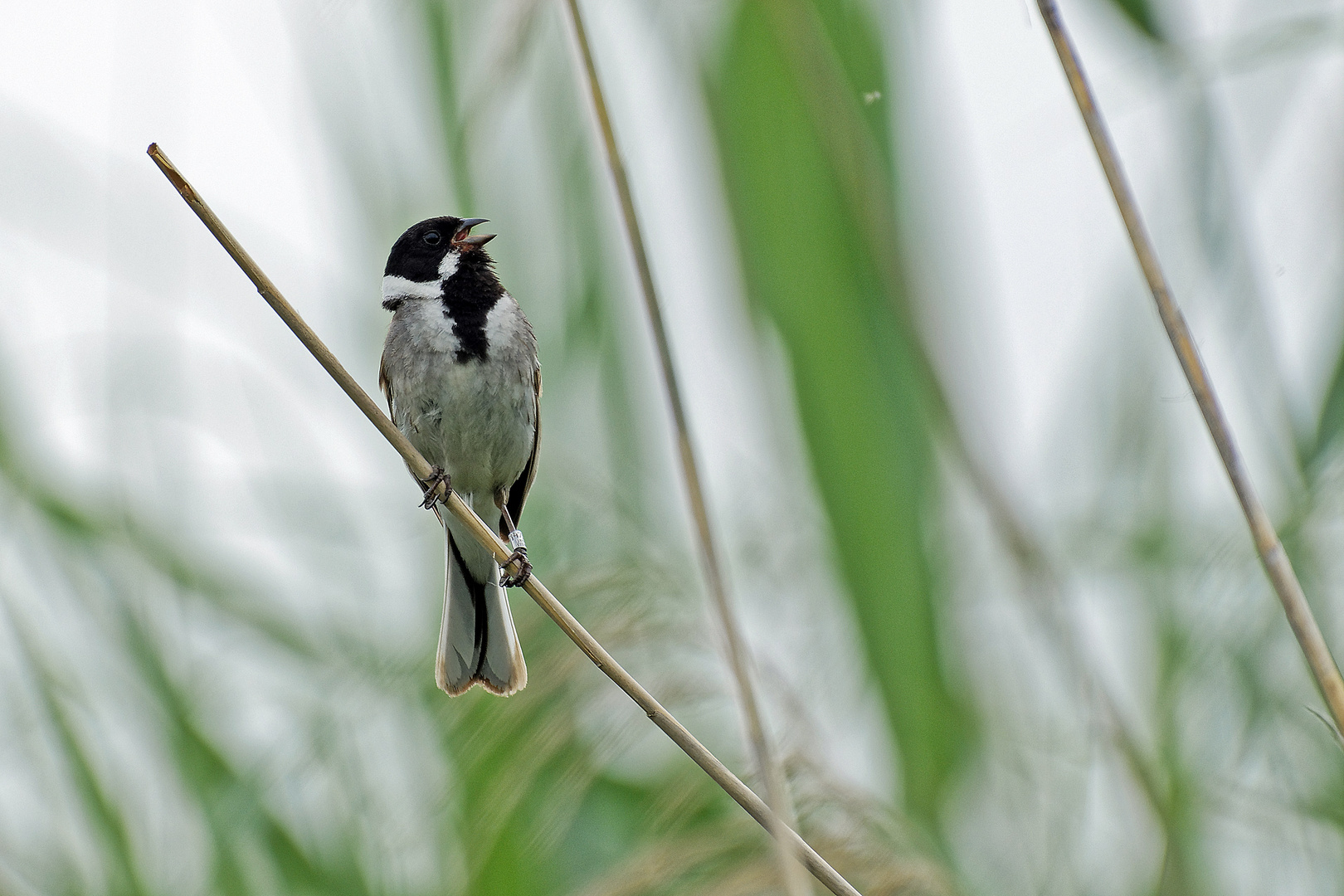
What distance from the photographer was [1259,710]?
2195 millimetres

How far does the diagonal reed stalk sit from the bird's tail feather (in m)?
0.85

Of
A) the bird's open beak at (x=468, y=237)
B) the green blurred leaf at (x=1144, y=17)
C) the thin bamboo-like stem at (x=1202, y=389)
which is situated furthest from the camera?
the bird's open beak at (x=468, y=237)

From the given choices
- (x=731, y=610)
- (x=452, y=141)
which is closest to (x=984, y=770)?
(x=731, y=610)

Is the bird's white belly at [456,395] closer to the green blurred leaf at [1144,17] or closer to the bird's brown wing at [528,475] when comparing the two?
the bird's brown wing at [528,475]

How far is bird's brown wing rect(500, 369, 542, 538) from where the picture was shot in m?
3.29

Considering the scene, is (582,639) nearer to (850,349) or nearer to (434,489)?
(850,349)

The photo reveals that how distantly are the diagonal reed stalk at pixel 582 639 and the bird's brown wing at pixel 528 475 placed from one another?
4.56 ft

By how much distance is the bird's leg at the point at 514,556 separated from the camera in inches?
98.0

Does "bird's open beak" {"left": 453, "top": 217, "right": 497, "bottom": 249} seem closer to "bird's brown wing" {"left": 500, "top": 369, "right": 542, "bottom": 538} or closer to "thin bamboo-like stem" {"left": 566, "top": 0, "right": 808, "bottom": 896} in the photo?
"bird's brown wing" {"left": 500, "top": 369, "right": 542, "bottom": 538}

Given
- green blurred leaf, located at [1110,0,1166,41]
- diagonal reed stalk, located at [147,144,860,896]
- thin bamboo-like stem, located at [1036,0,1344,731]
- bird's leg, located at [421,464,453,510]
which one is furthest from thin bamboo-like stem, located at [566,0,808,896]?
bird's leg, located at [421,464,453,510]

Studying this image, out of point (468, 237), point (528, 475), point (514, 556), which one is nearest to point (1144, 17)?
point (514, 556)

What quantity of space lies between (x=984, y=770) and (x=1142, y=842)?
410 millimetres

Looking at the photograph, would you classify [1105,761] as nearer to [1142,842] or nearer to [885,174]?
[1142,842]

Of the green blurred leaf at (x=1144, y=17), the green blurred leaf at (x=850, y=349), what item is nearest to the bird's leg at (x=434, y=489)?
the green blurred leaf at (x=850, y=349)
